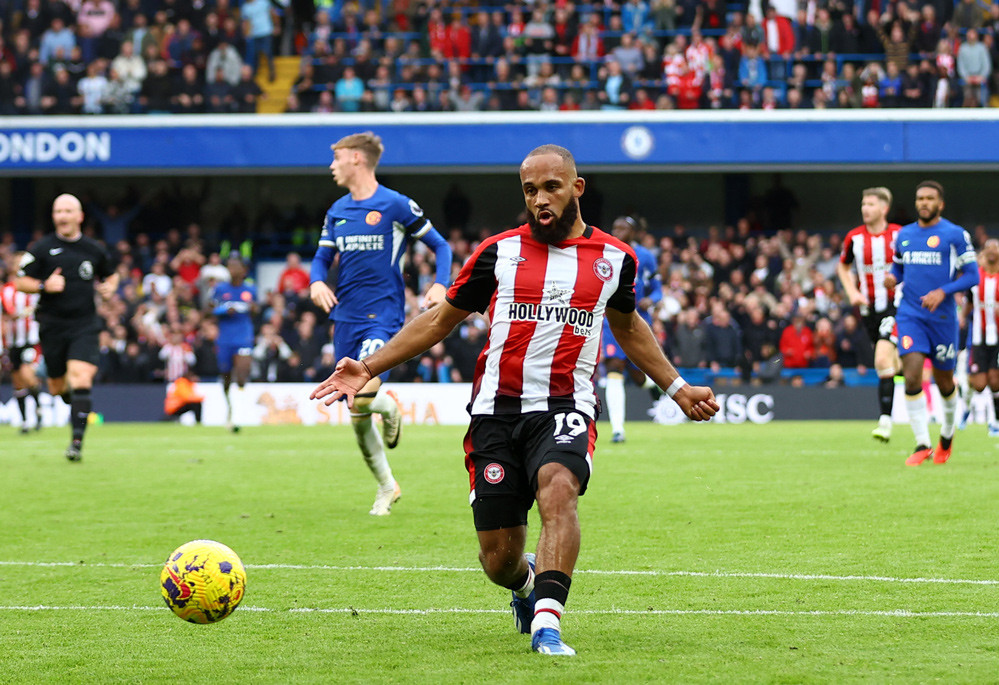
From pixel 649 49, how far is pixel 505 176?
18.5ft

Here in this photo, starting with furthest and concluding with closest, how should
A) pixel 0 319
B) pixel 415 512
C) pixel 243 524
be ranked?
pixel 0 319, pixel 415 512, pixel 243 524

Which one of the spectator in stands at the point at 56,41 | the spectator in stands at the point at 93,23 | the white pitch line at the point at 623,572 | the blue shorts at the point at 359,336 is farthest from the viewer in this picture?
the spectator in stands at the point at 93,23

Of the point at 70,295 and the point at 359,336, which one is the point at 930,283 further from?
the point at 70,295

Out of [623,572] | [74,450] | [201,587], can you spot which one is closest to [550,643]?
[201,587]

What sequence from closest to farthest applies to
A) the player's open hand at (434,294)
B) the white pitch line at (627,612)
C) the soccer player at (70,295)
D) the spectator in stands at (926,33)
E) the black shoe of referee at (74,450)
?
the white pitch line at (627,612) < the player's open hand at (434,294) < the soccer player at (70,295) < the black shoe of referee at (74,450) < the spectator in stands at (926,33)

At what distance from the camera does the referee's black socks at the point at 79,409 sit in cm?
1336

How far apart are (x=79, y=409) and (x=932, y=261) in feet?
27.0

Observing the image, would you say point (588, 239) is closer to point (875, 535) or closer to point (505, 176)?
point (875, 535)

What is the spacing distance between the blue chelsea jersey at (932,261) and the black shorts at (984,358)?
17.1 feet

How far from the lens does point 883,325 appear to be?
14320mm

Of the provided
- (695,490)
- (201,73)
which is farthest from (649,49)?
(695,490)

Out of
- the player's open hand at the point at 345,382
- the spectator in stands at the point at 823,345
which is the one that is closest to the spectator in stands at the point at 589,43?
the spectator in stands at the point at 823,345

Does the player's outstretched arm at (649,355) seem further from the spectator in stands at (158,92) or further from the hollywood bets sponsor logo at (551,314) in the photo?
the spectator in stands at (158,92)

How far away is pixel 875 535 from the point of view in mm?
8172
